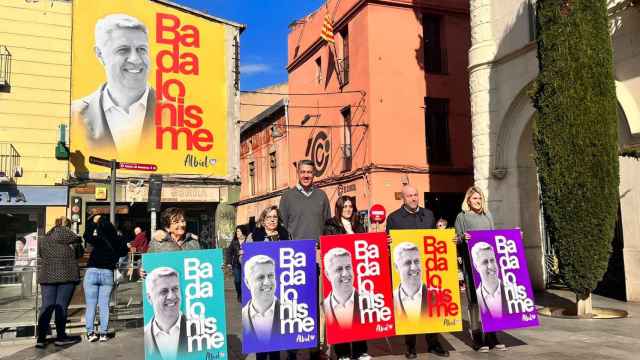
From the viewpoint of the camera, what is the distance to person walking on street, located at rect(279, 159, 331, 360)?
5.71 meters

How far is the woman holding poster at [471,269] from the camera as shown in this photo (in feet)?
20.1

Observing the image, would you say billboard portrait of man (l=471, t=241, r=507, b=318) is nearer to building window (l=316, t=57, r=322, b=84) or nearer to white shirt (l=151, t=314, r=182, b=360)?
white shirt (l=151, t=314, r=182, b=360)

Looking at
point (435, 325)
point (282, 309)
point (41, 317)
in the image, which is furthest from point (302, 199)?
point (41, 317)

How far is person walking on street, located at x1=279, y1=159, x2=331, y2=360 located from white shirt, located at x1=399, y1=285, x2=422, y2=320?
98cm

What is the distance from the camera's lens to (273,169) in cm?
3094

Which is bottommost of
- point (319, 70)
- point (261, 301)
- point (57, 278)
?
point (261, 301)

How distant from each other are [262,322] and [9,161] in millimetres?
14810

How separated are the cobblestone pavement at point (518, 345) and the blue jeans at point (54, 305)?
0.79ft

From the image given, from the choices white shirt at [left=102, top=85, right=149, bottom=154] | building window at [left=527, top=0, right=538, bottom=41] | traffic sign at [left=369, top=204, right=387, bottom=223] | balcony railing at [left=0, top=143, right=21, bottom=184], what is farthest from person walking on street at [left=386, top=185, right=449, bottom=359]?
white shirt at [left=102, top=85, right=149, bottom=154]

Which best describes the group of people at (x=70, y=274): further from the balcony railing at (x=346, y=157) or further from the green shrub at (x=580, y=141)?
the balcony railing at (x=346, y=157)

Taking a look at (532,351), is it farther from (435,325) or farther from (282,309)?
(282,309)

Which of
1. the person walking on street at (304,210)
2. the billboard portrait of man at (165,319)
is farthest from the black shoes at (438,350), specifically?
the billboard portrait of man at (165,319)

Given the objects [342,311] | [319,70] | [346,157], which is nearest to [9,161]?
[346,157]

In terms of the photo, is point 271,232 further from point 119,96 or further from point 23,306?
point 119,96
